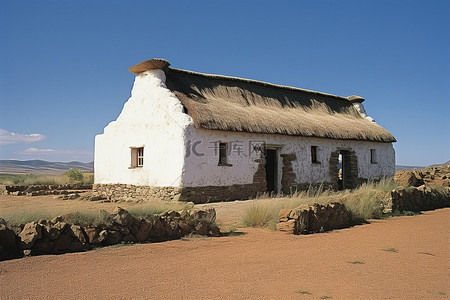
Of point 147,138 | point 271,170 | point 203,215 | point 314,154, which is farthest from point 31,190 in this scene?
point 203,215

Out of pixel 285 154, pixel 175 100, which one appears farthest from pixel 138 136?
pixel 285 154

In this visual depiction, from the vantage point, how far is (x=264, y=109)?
17.2 m

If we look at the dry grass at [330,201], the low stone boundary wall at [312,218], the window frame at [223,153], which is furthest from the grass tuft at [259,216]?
the window frame at [223,153]

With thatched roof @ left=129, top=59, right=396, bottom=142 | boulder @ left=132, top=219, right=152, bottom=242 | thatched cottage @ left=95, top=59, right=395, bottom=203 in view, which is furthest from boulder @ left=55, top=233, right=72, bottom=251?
thatched roof @ left=129, top=59, right=396, bottom=142

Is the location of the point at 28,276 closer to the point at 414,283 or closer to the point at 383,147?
the point at 414,283

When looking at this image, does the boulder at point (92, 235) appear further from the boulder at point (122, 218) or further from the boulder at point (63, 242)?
the boulder at point (122, 218)

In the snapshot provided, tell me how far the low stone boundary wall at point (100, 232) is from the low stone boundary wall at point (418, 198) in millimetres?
6828

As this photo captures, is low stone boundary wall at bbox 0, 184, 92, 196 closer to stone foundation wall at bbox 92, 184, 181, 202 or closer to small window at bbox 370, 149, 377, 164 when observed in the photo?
stone foundation wall at bbox 92, 184, 181, 202

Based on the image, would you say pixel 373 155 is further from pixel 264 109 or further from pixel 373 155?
pixel 264 109

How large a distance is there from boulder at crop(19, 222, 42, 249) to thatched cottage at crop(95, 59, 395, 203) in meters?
7.22

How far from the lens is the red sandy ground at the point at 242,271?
4184mm

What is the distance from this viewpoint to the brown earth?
4188 millimetres

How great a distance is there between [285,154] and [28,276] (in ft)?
41.3

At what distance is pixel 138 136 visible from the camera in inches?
591
